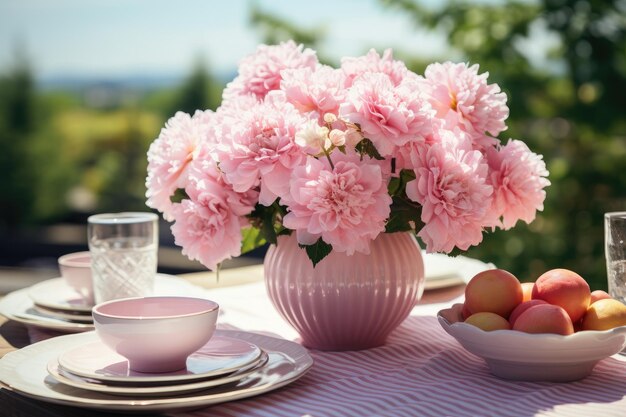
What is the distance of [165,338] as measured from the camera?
37.8 inches

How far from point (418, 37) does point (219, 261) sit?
9.37ft

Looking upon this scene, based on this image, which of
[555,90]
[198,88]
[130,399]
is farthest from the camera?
[198,88]

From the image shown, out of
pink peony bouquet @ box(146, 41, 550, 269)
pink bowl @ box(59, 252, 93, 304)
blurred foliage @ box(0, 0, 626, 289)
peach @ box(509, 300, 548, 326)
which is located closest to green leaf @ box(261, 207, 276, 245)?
pink peony bouquet @ box(146, 41, 550, 269)

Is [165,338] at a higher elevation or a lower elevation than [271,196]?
lower

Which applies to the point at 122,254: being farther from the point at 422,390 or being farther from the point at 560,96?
the point at 560,96

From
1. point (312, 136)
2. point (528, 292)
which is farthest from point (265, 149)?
point (528, 292)

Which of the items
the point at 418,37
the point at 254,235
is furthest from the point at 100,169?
the point at 254,235

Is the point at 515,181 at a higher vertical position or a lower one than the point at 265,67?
lower

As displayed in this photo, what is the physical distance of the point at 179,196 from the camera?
3.94ft

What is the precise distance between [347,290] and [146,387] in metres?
0.34

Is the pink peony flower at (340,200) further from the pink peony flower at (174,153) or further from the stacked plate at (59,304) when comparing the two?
the stacked plate at (59,304)

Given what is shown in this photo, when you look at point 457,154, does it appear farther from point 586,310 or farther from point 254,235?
point 254,235

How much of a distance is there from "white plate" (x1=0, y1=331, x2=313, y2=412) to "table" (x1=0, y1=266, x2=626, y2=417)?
0.02 meters

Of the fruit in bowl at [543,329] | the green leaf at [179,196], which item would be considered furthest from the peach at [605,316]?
the green leaf at [179,196]
